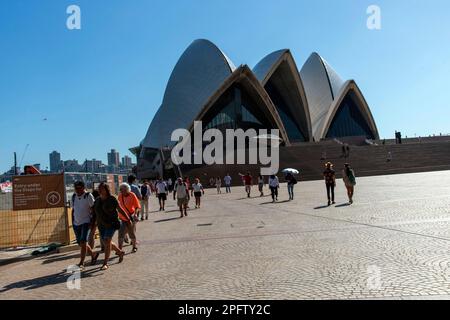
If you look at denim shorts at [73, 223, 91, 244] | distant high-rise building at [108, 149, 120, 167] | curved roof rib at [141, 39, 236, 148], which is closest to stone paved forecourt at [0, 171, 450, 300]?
denim shorts at [73, 223, 91, 244]

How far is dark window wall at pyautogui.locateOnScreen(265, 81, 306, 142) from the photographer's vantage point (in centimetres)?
6438

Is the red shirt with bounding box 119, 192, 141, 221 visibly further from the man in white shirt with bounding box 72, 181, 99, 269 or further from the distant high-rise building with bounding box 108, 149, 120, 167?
the distant high-rise building with bounding box 108, 149, 120, 167

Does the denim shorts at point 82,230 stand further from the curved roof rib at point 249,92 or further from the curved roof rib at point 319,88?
the curved roof rib at point 319,88

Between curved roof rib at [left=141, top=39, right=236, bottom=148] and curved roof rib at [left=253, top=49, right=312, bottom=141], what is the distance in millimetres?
4572

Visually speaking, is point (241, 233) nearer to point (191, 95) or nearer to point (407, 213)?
point (407, 213)

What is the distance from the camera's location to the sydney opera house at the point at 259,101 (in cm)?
5647

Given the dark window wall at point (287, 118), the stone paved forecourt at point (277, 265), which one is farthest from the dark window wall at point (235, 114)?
the stone paved forecourt at point (277, 265)

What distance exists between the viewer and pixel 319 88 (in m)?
67.4

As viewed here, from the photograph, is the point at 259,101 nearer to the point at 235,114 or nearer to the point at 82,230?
the point at 235,114

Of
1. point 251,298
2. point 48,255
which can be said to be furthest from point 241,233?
point 251,298

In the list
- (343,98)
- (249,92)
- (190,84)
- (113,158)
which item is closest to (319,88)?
(343,98)

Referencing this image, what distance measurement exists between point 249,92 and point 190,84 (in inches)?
378

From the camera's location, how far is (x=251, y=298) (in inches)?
171

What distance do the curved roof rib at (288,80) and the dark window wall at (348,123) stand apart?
Result: 5683mm
